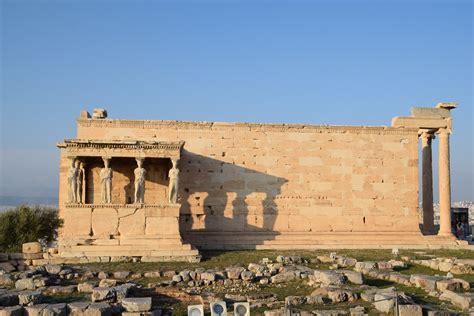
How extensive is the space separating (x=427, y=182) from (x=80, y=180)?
14161mm

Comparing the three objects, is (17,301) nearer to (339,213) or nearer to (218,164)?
(218,164)

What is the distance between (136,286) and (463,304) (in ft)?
20.3

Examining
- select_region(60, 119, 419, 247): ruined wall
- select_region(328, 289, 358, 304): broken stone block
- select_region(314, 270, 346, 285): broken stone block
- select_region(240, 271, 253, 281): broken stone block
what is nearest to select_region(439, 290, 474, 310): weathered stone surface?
select_region(328, 289, 358, 304): broken stone block

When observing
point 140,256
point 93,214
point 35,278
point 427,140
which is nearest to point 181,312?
point 35,278

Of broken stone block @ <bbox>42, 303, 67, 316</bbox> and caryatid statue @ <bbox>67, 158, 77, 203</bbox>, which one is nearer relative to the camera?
broken stone block @ <bbox>42, 303, 67, 316</bbox>

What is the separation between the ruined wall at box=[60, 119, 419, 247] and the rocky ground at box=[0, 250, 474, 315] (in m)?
4.46

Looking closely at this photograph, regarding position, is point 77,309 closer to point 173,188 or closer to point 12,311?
point 12,311

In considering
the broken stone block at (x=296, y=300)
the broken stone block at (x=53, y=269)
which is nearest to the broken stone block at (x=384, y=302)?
the broken stone block at (x=296, y=300)

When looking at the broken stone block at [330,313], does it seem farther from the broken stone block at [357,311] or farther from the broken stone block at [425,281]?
the broken stone block at [425,281]

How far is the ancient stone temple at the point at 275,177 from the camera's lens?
2002cm

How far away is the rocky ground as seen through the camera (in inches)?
380

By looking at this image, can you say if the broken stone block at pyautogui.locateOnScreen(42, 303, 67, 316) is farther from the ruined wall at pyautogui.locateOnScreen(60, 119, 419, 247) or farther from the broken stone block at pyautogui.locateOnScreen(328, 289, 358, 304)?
the ruined wall at pyautogui.locateOnScreen(60, 119, 419, 247)

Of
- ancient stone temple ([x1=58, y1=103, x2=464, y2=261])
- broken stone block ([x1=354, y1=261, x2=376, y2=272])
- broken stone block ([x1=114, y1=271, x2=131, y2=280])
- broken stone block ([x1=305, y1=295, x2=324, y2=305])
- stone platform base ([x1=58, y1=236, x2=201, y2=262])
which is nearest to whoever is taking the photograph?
broken stone block ([x1=305, y1=295, x2=324, y2=305])

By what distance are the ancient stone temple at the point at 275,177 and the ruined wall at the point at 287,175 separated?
0.04 metres
